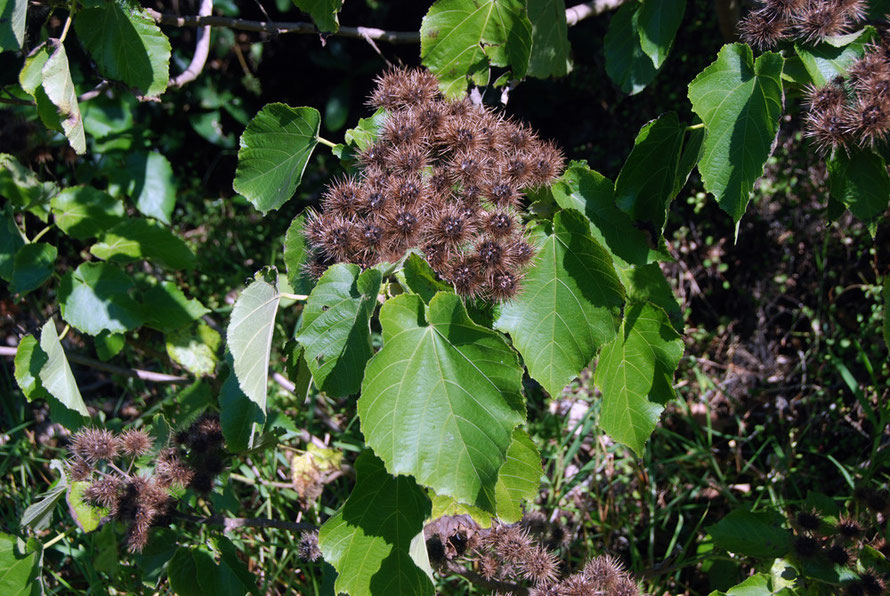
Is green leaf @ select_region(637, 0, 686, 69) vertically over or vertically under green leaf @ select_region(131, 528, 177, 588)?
over

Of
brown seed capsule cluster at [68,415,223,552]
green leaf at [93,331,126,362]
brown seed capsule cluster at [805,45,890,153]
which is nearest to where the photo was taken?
brown seed capsule cluster at [805,45,890,153]

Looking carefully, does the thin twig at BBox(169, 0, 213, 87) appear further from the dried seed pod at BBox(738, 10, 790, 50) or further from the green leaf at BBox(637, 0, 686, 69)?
the dried seed pod at BBox(738, 10, 790, 50)

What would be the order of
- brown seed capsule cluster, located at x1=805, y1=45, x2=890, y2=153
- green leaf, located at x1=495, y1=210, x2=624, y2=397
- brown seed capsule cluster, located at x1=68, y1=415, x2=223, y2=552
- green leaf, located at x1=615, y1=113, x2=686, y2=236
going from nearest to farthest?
brown seed capsule cluster, located at x1=805, y1=45, x2=890, y2=153, green leaf, located at x1=495, y1=210, x2=624, y2=397, green leaf, located at x1=615, y1=113, x2=686, y2=236, brown seed capsule cluster, located at x1=68, y1=415, x2=223, y2=552

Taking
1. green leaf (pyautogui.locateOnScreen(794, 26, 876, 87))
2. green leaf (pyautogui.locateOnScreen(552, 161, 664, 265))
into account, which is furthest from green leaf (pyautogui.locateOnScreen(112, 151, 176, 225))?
green leaf (pyautogui.locateOnScreen(794, 26, 876, 87))

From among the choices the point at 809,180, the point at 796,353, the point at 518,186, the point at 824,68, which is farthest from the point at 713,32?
the point at 518,186

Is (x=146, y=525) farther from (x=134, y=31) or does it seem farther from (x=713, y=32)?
(x=713, y=32)

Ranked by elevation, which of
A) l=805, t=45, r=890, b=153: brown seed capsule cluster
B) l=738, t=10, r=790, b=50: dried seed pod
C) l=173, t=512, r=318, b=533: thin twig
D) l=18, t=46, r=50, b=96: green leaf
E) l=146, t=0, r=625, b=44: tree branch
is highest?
l=738, t=10, r=790, b=50: dried seed pod

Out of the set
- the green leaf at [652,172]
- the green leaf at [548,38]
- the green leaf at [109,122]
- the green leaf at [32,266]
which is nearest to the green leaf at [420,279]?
the green leaf at [652,172]

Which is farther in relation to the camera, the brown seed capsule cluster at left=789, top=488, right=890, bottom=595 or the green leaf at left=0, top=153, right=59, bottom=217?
the green leaf at left=0, top=153, right=59, bottom=217
